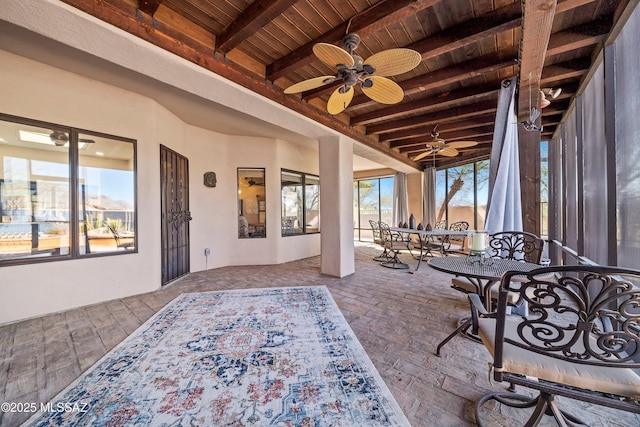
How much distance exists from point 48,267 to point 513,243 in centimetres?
526

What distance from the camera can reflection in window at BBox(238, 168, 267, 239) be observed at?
206 inches

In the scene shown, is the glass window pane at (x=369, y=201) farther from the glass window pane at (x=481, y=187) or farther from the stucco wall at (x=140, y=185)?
the stucco wall at (x=140, y=185)

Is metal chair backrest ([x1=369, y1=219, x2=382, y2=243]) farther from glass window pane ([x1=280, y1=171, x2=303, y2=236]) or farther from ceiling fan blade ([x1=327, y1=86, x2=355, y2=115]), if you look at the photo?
ceiling fan blade ([x1=327, y1=86, x2=355, y2=115])

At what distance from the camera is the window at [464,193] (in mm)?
6625

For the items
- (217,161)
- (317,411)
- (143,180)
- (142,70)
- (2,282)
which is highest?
(142,70)

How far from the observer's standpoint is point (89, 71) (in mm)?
2785

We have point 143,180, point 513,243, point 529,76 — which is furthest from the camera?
point 143,180

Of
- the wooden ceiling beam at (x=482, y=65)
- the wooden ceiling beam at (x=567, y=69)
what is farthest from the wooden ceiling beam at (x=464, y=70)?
the wooden ceiling beam at (x=567, y=69)

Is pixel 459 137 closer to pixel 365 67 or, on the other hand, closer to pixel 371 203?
pixel 365 67

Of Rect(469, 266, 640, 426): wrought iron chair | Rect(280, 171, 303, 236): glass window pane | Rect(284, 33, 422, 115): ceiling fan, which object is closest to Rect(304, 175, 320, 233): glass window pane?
Rect(280, 171, 303, 236): glass window pane

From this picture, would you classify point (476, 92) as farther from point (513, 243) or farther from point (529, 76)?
point (513, 243)

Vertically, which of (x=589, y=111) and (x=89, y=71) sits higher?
(x=89, y=71)

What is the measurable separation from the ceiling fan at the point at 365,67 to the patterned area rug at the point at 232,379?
2.34m

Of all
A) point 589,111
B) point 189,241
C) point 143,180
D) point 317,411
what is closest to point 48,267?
point 143,180
